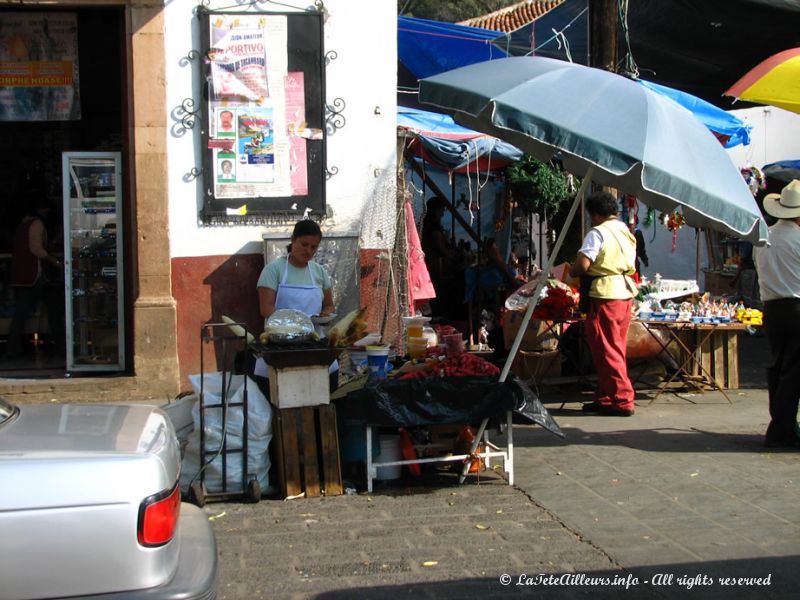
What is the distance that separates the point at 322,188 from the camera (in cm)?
905

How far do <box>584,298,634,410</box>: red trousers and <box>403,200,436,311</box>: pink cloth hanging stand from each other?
1919 mm

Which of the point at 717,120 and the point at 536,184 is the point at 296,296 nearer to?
the point at 536,184

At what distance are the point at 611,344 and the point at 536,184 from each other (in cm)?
278

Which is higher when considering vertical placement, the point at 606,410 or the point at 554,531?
the point at 606,410

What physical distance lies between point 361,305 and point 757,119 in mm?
14870

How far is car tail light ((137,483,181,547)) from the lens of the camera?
3.17m

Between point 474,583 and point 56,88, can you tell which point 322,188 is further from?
point 474,583

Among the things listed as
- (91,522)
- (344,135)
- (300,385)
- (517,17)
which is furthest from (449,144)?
(517,17)

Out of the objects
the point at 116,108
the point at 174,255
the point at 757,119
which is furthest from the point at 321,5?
the point at 757,119

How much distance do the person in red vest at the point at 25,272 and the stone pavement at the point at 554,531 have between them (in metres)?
5.75

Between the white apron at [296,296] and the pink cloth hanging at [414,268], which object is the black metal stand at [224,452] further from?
the pink cloth hanging at [414,268]

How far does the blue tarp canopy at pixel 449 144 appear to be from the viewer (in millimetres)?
10172

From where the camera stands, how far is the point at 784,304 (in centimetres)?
712

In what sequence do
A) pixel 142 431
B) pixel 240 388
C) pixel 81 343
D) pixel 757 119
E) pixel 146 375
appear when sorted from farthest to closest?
pixel 757 119 → pixel 81 343 → pixel 146 375 → pixel 240 388 → pixel 142 431
